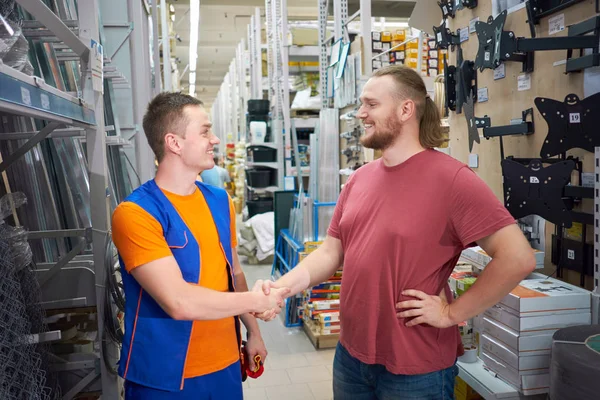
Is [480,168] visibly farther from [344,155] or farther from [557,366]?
[344,155]

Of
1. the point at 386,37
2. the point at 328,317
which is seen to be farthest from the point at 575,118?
the point at 386,37

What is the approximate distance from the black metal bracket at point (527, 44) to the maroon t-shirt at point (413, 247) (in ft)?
2.50

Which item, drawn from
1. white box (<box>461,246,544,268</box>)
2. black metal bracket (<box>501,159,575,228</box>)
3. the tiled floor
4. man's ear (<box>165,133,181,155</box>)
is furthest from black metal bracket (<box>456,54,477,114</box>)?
the tiled floor

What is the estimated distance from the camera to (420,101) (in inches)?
76.0

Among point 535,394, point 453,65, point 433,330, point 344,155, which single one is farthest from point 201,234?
point 344,155

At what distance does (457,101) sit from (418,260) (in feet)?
5.54

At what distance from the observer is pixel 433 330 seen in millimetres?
1778

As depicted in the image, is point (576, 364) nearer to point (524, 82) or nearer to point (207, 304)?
point (207, 304)

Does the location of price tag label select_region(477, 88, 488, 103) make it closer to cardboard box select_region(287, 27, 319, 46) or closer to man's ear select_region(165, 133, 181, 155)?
man's ear select_region(165, 133, 181, 155)

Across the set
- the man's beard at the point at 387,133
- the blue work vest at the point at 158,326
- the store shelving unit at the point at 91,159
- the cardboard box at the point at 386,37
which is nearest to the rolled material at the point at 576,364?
the man's beard at the point at 387,133

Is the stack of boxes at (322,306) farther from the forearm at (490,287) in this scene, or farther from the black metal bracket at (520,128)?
the forearm at (490,287)

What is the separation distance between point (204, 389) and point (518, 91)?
206 centimetres

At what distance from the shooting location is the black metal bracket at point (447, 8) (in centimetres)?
318

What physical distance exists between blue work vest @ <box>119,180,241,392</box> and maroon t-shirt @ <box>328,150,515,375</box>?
23.3 inches
